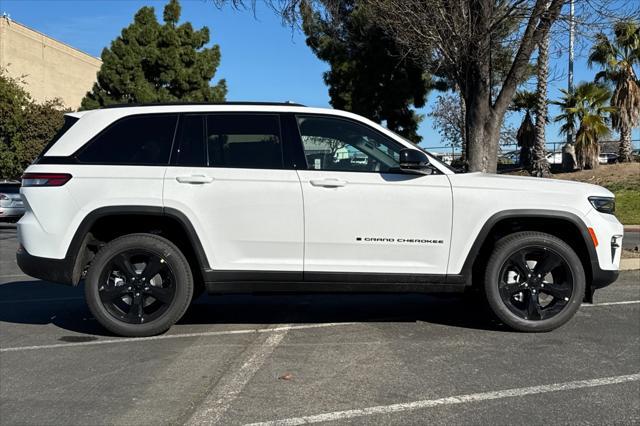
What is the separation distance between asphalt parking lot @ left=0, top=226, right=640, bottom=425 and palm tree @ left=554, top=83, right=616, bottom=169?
20.0m

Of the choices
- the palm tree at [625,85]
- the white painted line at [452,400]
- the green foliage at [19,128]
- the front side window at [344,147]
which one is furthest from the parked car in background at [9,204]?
the palm tree at [625,85]

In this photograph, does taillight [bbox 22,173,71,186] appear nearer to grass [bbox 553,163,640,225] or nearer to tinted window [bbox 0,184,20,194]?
tinted window [bbox 0,184,20,194]

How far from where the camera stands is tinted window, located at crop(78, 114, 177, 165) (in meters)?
5.39

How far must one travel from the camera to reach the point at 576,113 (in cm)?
2547

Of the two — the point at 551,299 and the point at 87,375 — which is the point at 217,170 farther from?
the point at 551,299

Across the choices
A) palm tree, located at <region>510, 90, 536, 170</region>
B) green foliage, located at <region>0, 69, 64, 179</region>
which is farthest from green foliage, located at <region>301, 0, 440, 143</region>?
green foliage, located at <region>0, 69, 64, 179</region>

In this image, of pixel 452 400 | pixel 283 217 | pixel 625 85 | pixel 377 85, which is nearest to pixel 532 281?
pixel 452 400

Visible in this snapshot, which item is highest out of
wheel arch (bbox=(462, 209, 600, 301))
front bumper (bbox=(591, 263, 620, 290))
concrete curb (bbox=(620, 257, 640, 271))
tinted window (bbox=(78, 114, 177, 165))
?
tinted window (bbox=(78, 114, 177, 165))

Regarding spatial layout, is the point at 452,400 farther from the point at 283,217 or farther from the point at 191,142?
the point at 191,142

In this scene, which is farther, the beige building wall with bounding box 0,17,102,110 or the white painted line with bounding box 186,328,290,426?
the beige building wall with bounding box 0,17,102,110

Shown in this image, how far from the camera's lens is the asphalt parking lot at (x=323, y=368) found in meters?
3.82

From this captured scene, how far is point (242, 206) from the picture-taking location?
5223 mm

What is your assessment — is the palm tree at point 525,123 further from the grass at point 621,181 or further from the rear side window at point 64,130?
the rear side window at point 64,130

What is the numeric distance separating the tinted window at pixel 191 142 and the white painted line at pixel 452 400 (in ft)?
8.26
